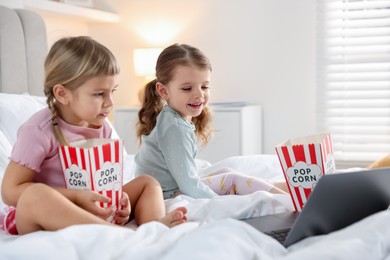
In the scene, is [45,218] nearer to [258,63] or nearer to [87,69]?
[87,69]

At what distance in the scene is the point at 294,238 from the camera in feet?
3.93

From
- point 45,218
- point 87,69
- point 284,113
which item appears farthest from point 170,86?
point 284,113

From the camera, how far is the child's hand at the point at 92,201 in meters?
1.42

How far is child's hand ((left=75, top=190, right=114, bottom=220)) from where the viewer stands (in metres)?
1.42

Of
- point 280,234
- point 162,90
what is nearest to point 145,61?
point 162,90

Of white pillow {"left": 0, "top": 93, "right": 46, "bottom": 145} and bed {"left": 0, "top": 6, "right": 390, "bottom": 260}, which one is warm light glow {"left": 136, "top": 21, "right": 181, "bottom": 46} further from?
bed {"left": 0, "top": 6, "right": 390, "bottom": 260}

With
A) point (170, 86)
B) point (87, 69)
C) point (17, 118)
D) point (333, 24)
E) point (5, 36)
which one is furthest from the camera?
point (333, 24)

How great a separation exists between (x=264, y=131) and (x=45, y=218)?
2965 mm

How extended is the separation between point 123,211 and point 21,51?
1.68 metres

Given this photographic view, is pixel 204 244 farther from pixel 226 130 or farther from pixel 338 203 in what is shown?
pixel 226 130

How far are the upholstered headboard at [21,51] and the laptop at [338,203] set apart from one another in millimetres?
1854

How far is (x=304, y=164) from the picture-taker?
1570mm

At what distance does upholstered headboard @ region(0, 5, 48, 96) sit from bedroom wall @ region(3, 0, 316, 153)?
0.89 m

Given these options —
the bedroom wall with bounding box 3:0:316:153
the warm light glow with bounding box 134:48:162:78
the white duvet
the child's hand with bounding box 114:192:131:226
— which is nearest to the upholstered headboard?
the bedroom wall with bounding box 3:0:316:153
